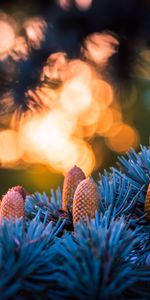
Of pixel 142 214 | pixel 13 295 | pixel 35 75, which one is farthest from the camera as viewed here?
pixel 35 75

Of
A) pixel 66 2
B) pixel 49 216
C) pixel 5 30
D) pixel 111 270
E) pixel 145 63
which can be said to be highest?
pixel 5 30

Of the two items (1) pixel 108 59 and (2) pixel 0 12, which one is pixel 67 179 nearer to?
(1) pixel 108 59

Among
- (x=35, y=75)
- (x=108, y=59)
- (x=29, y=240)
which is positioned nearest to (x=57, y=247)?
(x=29, y=240)

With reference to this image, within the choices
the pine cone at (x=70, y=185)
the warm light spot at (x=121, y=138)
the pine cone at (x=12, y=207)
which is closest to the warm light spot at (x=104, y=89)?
the pine cone at (x=70, y=185)

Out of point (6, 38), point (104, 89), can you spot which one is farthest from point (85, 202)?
point (104, 89)

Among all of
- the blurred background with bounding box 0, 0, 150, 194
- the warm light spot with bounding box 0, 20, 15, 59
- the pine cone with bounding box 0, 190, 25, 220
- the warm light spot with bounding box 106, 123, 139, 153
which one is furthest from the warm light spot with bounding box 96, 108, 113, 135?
the pine cone with bounding box 0, 190, 25, 220

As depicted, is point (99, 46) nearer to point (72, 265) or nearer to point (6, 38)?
point (6, 38)

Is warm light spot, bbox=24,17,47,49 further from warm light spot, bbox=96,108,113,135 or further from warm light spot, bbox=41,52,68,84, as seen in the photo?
warm light spot, bbox=96,108,113,135
